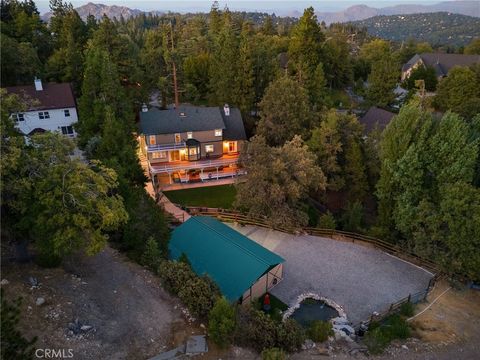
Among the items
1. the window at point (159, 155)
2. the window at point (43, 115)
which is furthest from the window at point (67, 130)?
the window at point (159, 155)

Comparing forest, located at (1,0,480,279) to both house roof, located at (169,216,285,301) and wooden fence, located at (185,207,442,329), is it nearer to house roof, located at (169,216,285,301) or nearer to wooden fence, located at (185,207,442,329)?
wooden fence, located at (185,207,442,329)

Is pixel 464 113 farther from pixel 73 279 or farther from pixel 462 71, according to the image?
pixel 73 279

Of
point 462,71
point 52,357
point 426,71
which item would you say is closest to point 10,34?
point 52,357

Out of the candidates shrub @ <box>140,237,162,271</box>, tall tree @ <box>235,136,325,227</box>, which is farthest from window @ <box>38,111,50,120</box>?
shrub @ <box>140,237,162,271</box>

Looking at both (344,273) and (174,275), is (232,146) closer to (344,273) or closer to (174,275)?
(344,273)

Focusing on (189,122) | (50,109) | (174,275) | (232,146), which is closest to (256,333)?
(174,275)

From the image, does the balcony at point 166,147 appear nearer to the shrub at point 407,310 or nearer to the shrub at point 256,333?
the shrub at point 256,333
